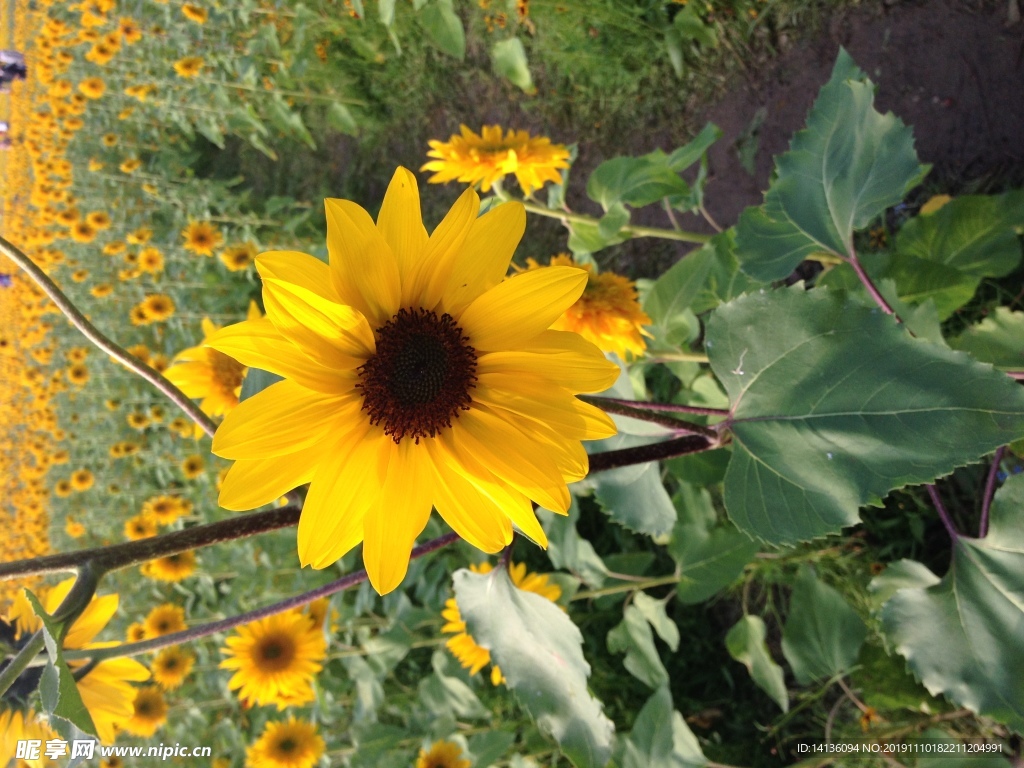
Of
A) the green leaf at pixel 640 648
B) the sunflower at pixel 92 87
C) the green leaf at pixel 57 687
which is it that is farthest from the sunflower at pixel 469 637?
the sunflower at pixel 92 87

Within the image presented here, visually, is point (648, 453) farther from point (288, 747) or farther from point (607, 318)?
point (288, 747)

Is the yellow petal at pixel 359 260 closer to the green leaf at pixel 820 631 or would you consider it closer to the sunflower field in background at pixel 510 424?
the sunflower field in background at pixel 510 424

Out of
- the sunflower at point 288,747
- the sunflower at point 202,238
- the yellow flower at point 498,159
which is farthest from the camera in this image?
the sunflower at point 202,238

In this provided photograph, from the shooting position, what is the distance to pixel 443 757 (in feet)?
6.83

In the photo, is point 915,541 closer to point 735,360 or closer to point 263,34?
point 735,360

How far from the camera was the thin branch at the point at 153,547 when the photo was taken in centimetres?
84

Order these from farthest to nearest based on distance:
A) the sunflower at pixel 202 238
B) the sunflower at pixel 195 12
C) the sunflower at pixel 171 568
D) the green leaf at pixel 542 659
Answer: the sunflower at pixel 195 12 < the sunflower at pixel 202 238 < the sunflower at pixel 171 568 < the green leaf at pixel 542 659

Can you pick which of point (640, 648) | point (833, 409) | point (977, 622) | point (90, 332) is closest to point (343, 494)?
point (90, 332)

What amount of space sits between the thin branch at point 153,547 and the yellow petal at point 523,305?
15.4 inches

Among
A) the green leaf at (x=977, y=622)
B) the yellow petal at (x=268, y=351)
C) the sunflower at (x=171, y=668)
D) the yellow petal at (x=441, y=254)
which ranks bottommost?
the green leaf at (x=977, y=622)

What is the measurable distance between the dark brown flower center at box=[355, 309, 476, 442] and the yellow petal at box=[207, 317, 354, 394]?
9cm

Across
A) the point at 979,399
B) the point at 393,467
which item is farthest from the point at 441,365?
the point at 979,399

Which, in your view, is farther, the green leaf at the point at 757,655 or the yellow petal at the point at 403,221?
the green leaf at the point at 757,655

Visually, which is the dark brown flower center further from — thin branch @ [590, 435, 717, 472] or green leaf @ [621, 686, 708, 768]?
green leaf @ [621, 686, 708, 768]
